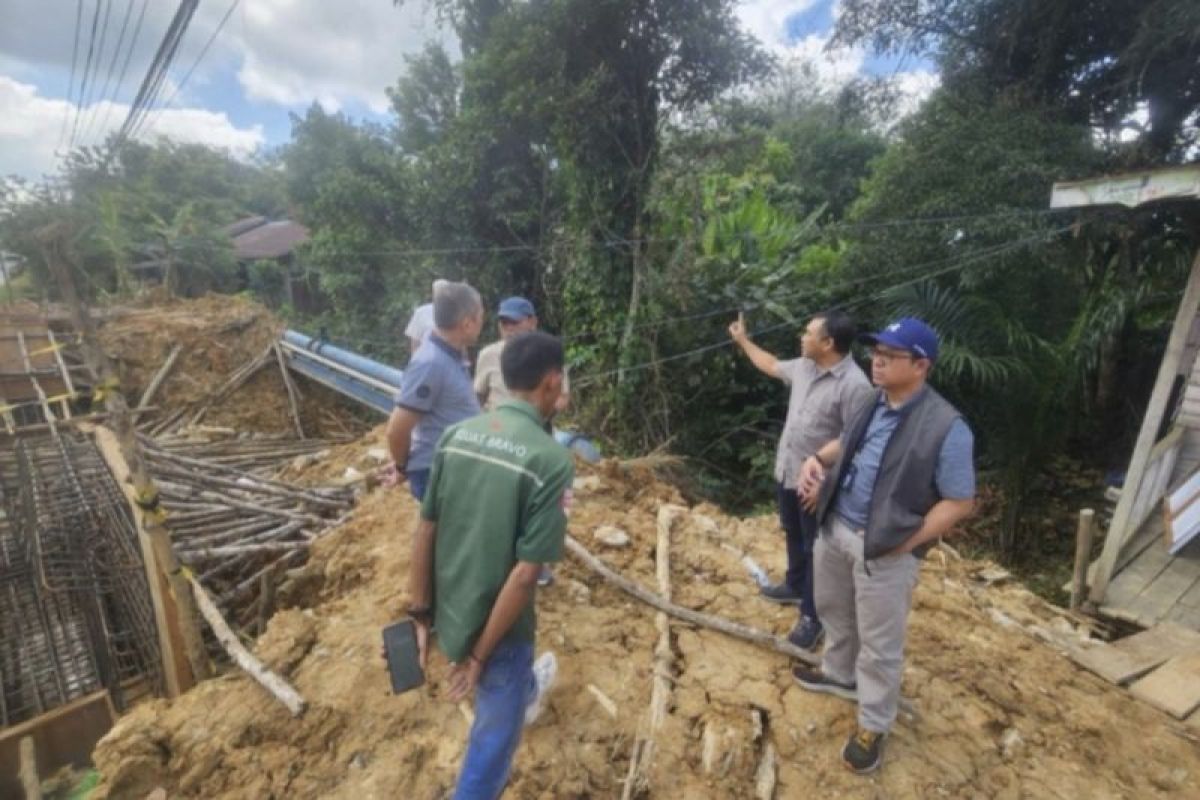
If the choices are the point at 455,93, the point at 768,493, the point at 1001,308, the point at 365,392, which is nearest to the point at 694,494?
the point at 768,493

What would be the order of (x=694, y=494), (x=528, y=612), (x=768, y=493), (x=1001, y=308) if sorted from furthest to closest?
(x=768, y=493) → (x=694, y=494) → (x=1001, y=308) → (x=528, y=612)

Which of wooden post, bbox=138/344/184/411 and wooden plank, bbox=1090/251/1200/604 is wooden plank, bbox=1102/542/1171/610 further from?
wooden post, bbox=138/344/184/411

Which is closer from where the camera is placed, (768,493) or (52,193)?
(52,193)

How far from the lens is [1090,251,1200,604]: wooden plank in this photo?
3.90 m

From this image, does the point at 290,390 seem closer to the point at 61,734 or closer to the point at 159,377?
the point at 159,377

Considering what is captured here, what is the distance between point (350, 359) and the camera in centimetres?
795

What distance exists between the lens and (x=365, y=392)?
788 cm

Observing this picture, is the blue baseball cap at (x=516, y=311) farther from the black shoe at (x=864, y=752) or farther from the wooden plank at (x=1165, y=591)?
the wooden plank at (x=1165, y=591)

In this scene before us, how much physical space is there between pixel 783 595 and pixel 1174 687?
1.85 meters

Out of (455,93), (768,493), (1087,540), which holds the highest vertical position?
(455,93)

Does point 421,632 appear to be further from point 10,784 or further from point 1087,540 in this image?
point 1087,540

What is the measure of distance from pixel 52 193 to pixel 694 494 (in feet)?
19.8

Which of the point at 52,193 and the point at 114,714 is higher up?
the point at 52,193

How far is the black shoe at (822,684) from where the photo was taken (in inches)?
102
